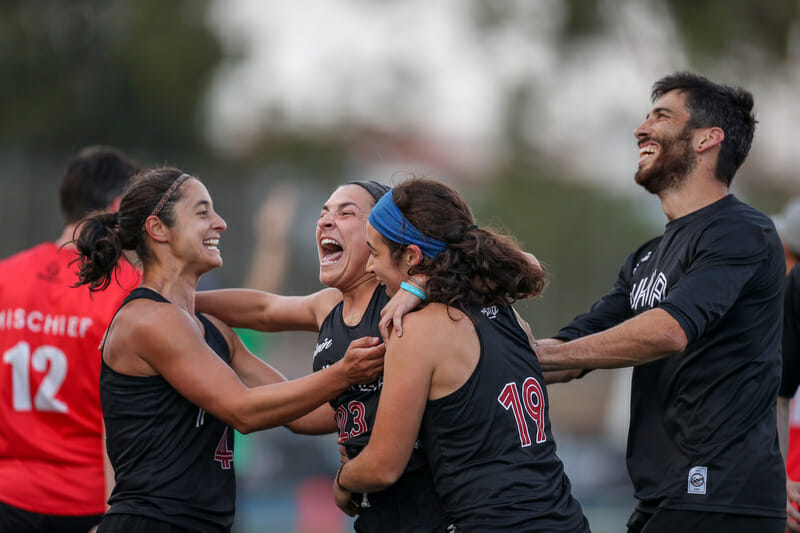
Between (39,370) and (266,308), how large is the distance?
121 cm

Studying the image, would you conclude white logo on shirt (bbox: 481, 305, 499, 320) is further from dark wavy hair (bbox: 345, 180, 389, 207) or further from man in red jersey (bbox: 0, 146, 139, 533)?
man in red jersey (bbox: 0, 146, 139, 533)

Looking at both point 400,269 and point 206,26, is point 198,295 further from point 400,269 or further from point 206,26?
point 206,26

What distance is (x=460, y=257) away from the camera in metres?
3.53

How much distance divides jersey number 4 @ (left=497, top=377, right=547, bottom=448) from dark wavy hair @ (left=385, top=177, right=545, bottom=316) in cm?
32

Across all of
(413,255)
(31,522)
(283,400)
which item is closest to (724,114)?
(413,255)

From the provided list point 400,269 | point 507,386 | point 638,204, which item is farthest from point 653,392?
point 638,204

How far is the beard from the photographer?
4.12m

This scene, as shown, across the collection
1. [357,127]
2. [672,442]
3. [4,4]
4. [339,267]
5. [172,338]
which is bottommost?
[672,442]

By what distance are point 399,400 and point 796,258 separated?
2.84 metres

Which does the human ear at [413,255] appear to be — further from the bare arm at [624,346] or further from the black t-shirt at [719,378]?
the black t-shirt at [719,378]

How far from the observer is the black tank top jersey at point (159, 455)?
12.2ft

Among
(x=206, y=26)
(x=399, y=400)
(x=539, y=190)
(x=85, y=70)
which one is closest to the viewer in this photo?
(x=399, y=400)

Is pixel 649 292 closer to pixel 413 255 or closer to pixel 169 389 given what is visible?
pixel 413 255

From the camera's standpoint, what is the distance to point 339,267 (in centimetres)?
411
